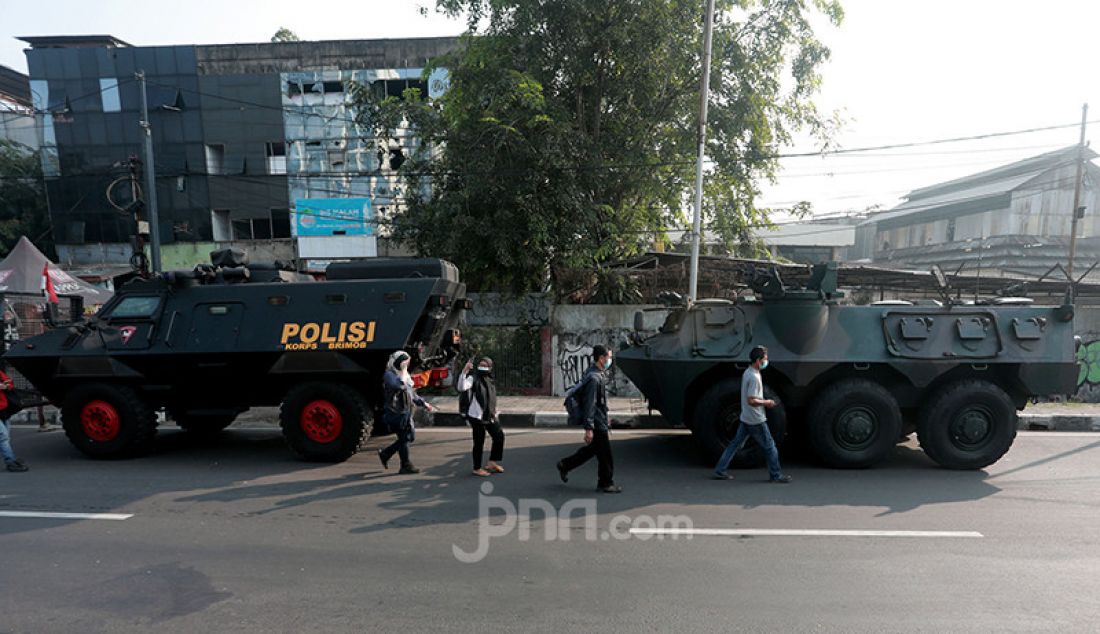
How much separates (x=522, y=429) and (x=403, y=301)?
3373mm

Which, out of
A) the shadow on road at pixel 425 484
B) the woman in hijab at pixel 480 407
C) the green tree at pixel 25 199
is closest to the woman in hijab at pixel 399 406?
the shadow on road at pixel 425 484

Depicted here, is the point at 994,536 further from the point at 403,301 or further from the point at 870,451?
the point at 403,301

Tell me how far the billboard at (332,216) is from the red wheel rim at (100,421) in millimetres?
17818

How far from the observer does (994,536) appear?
4863 millimetres

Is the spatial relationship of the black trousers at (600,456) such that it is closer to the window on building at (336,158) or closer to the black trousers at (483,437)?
the black trousers at (483,437)

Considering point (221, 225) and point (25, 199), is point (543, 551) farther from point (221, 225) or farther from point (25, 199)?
point (25, 199)

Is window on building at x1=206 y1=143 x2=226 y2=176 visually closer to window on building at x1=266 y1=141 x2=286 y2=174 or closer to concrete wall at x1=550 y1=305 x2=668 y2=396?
window on building at x1=266 y1=141 x2=286 y2=174

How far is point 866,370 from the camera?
273 inches

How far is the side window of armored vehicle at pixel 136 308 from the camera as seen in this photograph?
25.2 ft

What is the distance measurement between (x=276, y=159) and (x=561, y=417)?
850 inches

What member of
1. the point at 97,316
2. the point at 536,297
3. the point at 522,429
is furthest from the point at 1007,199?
the point at 97,316

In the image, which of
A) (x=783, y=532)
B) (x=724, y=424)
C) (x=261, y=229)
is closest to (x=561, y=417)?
(x=724, y=424)

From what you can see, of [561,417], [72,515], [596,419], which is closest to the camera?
[72,515]

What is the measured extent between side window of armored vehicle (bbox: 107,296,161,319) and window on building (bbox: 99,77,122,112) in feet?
77.9
